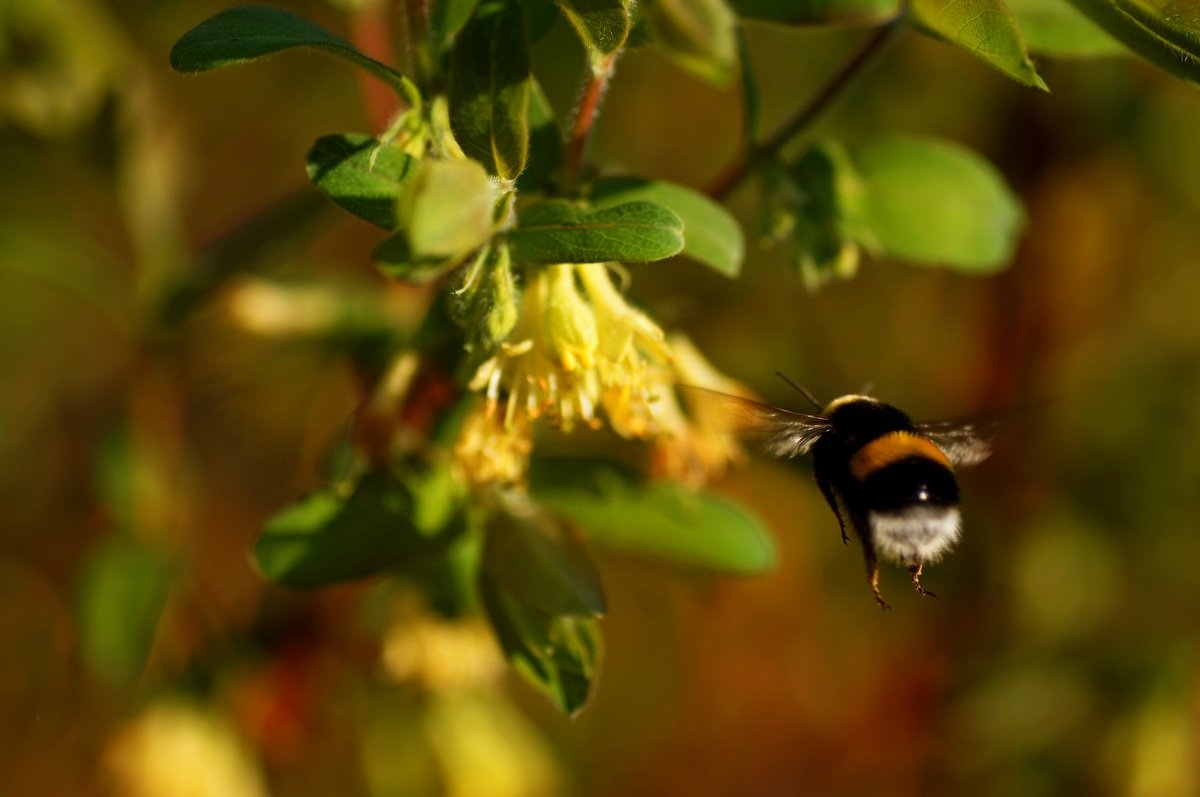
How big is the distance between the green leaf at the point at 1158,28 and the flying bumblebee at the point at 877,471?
43 cm

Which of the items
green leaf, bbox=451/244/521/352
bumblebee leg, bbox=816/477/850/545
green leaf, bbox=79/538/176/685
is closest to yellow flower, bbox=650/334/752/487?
bumblebee leg, bbox=816/477/850/545

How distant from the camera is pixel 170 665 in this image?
6.36 ft

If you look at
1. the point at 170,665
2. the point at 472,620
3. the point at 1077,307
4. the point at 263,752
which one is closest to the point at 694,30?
the point at 472,620

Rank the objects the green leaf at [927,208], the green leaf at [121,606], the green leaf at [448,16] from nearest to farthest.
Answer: the green leaf at [448,16] < the green leaf at [927,208] < the green leaf at [121,606]

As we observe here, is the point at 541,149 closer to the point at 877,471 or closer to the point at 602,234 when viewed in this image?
the point at 602,234

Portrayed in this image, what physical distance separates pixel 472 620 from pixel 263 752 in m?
0.80

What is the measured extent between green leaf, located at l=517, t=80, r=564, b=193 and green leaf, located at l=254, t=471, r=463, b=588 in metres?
0.38

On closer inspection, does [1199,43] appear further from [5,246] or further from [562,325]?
[5,246]

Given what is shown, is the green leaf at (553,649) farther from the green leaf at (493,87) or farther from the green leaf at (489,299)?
the green leaf at (493,87)

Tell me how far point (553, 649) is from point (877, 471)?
38 cm

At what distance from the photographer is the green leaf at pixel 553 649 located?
122cm

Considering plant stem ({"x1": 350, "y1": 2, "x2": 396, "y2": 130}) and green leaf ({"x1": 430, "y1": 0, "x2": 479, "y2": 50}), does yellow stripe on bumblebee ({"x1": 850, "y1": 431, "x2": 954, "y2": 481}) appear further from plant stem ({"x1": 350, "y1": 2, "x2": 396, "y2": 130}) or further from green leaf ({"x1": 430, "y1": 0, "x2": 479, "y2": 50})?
plant stem ({"x1": 350, "y1": 2, "x2": 396, "y2": 130})

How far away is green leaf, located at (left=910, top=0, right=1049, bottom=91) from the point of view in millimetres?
993

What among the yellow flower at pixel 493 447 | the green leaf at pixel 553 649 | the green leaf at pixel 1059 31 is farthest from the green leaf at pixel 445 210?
the green leaf at pixel 1059 31
